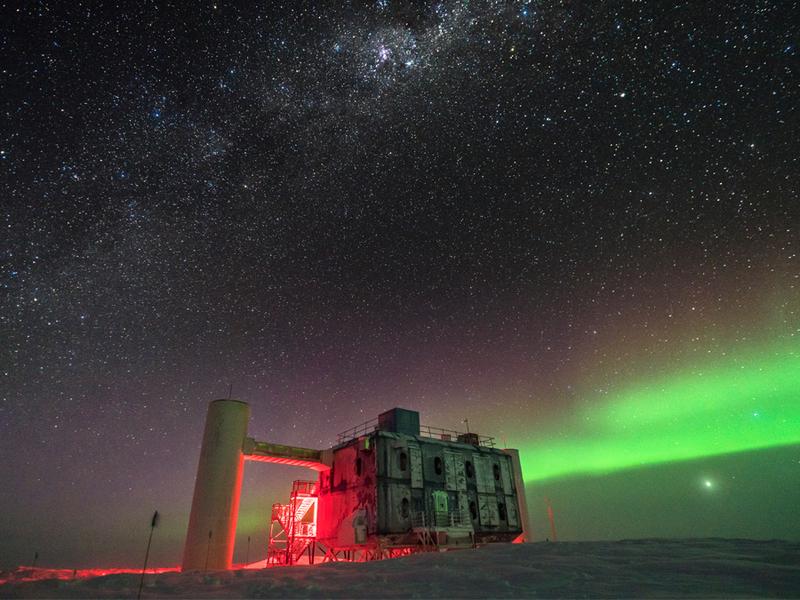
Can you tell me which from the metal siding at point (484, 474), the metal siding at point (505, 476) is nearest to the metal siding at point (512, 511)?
the metal siding at point (505, 476)

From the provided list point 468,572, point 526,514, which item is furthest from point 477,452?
point 468,572

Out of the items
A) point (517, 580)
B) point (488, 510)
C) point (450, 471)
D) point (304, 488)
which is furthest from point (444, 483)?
point (517, 580)

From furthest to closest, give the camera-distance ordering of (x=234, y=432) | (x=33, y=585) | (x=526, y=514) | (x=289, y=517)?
(x=526, y=514) < (x=289, y=517) < (x=234, y=432) < (x=33, y=585)

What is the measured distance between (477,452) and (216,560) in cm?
2000

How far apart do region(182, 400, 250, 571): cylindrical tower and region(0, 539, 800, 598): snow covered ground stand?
1601cm

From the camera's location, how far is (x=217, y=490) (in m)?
26.8

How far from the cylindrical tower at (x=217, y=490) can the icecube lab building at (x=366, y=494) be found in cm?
6

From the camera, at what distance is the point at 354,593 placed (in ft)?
27.6

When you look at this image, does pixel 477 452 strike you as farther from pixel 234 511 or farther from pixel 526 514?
pixel 234 511

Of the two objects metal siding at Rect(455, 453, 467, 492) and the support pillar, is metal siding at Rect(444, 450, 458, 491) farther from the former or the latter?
the support pillar

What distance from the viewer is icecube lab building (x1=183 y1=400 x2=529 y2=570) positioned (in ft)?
86.8

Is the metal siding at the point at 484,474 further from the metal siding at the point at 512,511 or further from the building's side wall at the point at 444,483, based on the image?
the metal siding at the point at 512,511

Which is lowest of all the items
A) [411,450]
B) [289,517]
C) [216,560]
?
[216,560]

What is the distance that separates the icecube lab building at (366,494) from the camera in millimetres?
26453
